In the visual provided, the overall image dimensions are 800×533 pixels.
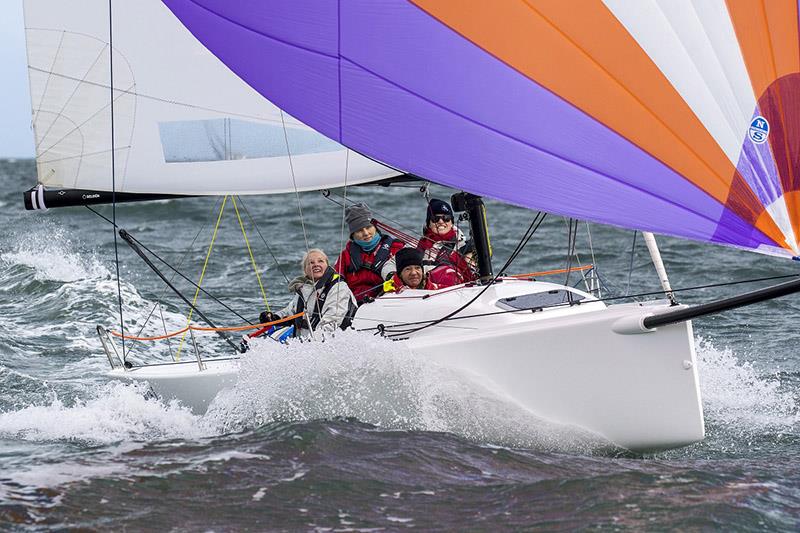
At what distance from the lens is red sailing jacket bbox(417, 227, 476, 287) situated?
6.07 meters

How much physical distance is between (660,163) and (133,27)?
125 inches

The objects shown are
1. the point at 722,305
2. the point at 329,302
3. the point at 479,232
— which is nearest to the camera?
the point at 722,305

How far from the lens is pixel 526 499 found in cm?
432

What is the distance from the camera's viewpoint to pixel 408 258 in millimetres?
5996

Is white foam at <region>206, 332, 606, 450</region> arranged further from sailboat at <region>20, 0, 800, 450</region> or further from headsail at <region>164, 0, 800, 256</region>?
headsail at <region>164, 0, 800, 256</region>

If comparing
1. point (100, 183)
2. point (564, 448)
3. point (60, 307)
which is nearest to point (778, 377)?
point (564, 448)

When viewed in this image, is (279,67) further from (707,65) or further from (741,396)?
(741,396)

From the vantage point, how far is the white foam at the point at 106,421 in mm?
5457

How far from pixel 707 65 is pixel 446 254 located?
7.04ft

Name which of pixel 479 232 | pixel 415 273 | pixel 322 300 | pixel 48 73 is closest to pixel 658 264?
pixel 479 232

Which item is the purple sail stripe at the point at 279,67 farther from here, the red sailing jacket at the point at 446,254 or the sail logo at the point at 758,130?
the sail logo at the point at 758,130

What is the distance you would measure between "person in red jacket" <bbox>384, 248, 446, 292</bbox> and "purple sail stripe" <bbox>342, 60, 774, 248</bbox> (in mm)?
1296

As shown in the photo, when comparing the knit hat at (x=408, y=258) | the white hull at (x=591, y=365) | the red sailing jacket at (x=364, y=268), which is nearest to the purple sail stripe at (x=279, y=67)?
the white hull at (x=591, y=365)

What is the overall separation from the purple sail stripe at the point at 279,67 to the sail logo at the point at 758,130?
1763 mm
